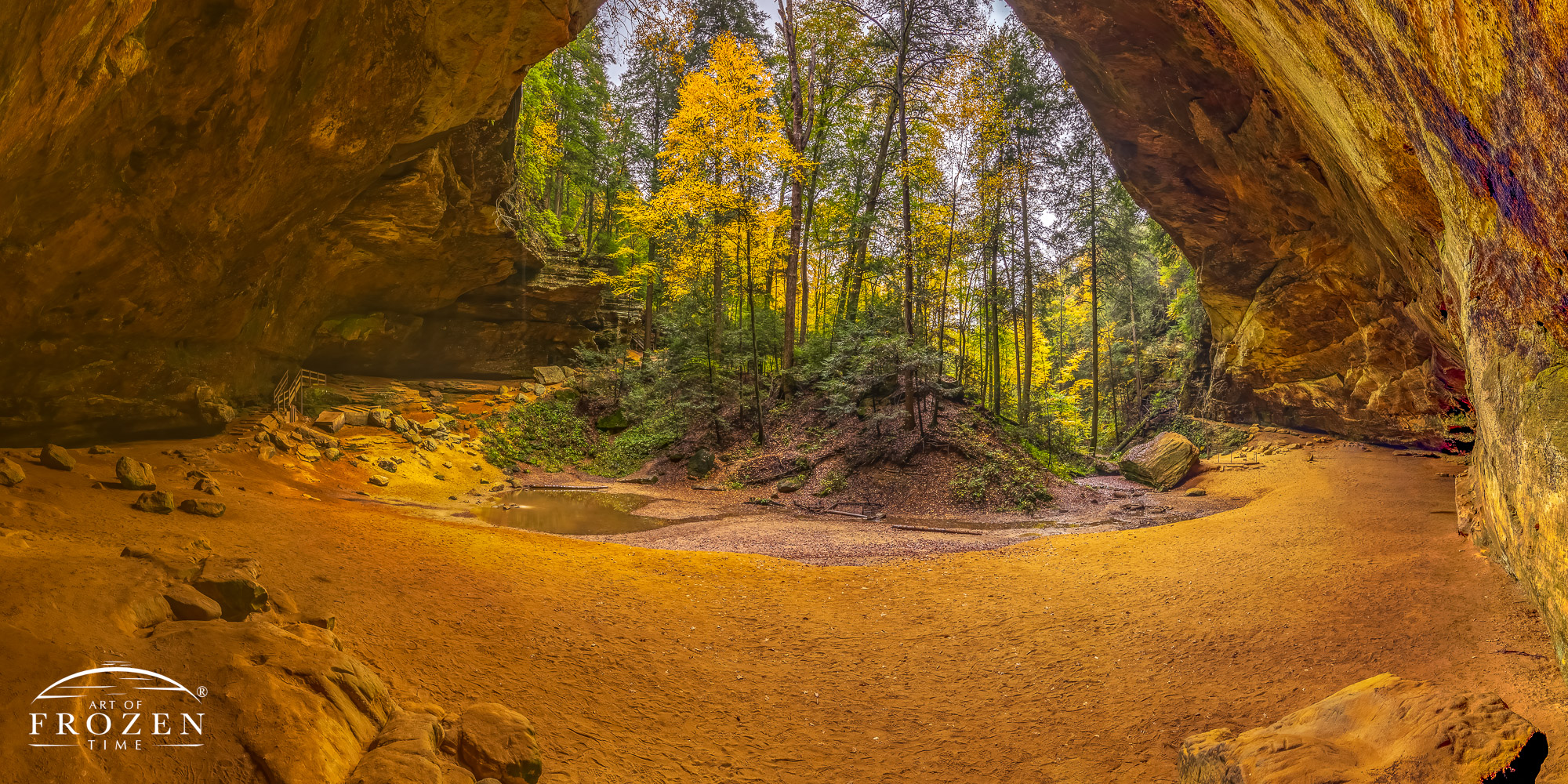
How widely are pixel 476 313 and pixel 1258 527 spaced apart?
2266 centimetres

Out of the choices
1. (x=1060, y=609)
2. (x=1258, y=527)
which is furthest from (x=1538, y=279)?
(x=1258, y=527)

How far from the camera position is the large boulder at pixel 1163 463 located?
631 inches

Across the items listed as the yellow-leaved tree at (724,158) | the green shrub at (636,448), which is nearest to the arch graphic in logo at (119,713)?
the yellow-leaved tree at (724,158)

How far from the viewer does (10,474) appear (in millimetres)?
5703

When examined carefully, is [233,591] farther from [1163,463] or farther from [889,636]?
[1163,463]

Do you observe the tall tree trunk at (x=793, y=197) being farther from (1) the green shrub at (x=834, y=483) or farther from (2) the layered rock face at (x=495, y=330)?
(2) the layered rock face at (x=495, y=330)

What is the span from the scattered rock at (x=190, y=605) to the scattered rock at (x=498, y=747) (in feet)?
5.43

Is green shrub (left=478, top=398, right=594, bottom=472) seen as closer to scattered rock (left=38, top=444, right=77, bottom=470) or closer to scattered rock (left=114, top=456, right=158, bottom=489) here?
scattered rock (left=38, top=444, right=77, bottom=470)

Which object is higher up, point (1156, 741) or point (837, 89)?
point (837, 89)

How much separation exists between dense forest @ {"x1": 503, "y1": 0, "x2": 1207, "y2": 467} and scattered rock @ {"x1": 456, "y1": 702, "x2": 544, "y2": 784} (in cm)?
1167

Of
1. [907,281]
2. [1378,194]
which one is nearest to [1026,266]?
[907,281]

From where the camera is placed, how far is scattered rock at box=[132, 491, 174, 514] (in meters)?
6.04

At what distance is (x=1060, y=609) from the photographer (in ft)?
20.2

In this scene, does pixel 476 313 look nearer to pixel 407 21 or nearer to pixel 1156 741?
pixel 407 21
